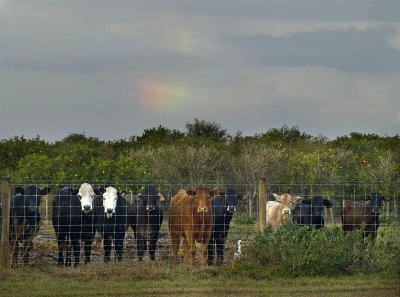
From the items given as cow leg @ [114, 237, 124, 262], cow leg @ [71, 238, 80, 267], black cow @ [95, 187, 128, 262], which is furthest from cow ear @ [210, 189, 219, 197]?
cow leg @ [71, 238, 80, 267]

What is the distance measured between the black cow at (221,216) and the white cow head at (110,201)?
2363mm

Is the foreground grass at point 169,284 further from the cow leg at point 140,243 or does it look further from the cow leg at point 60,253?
the cow leg at point 140,243

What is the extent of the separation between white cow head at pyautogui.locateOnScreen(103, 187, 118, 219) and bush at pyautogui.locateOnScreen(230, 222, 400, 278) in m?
4.31

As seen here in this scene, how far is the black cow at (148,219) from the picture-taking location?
21.5 meters

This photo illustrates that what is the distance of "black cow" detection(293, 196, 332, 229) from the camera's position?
22.2 metres

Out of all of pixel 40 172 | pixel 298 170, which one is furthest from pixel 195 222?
pixel 298 170

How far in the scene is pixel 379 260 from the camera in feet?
58.3

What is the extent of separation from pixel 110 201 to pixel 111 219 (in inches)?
19.6

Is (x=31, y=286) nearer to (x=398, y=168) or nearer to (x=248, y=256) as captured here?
(x=248, y=256)

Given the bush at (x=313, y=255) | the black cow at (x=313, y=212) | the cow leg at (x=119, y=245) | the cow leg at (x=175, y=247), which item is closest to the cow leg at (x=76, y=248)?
the cow leg at (x=119, y=245)

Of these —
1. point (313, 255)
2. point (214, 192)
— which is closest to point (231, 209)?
point (214, 192)

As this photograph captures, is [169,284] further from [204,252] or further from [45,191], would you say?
[45,191]

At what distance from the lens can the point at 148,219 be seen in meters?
21.7

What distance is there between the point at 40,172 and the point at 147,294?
26493 millimetres
